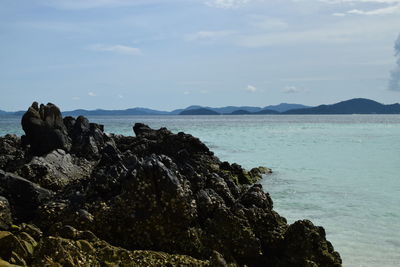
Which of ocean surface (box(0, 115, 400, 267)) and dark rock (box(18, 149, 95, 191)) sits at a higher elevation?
dark rock (box(18, 149, 95, 191))

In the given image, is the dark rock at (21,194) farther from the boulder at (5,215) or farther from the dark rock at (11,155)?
the dark rock at (11,155)

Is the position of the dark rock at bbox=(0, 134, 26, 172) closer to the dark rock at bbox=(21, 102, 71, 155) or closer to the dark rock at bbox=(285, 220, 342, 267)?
the dark rock at bbox=(21, 102, 71, 155)

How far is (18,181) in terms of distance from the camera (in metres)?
12.6

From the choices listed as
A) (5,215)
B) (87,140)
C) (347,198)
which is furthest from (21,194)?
(347,198)

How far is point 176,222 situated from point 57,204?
9.17 ft

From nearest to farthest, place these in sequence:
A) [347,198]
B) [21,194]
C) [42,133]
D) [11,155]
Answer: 1. [21,194]
2. [347,198]
3. [42,133]
4. [11,155]

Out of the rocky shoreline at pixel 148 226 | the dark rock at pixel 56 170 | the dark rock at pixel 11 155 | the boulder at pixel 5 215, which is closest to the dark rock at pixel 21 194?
the rocky shoreline at pixel 148 226

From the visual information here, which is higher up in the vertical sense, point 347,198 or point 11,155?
point 11,155

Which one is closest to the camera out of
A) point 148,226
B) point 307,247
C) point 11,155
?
point 307,247

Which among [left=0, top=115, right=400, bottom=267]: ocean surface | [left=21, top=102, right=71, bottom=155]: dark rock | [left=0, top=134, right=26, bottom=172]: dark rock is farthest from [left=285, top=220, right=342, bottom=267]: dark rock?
[left=21, top=102, right=71, bottom=155]: dark rock

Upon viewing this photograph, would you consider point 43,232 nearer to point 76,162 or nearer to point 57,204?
point 57,204

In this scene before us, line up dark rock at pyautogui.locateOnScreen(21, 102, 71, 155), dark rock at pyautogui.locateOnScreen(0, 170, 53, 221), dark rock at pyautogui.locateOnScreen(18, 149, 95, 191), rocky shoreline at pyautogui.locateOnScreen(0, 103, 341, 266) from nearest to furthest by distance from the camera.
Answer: rocky shoreline at pyautogui.locateOnScreen(0, 103, 341, 266) → dark rock at pyautogui.locateOnScreen(0, 170, 53, 221) → dark rock at pyautogui.locateOnScreen(18, 149, 95, 191) → dark rock at pyautogui.locateOnScreen(21, 102, 71, 155)

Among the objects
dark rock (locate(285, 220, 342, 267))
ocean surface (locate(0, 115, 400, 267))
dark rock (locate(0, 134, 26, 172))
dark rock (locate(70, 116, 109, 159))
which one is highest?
dark rock (locate(70, 116, 109, 159))

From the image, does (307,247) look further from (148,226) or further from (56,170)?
(56,170)
